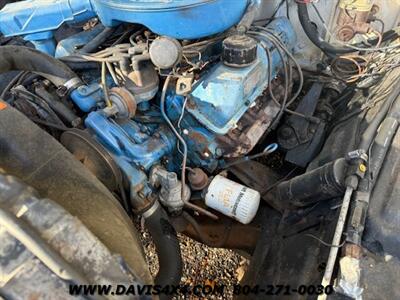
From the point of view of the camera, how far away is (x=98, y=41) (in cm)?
185

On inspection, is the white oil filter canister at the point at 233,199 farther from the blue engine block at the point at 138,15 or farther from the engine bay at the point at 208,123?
the blue engine block at the point at 138,15


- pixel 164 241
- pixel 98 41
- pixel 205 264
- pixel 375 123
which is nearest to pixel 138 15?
pixel 98 41

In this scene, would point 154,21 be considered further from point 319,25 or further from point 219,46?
point 319,25

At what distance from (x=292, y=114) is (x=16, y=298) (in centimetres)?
151

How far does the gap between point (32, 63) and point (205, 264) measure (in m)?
1.37

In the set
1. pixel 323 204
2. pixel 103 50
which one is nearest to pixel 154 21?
pixel 103 50

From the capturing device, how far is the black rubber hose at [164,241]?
154 centimetres

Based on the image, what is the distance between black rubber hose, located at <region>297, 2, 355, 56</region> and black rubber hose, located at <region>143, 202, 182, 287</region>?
133cm

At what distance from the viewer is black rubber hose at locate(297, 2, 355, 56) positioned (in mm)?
2236

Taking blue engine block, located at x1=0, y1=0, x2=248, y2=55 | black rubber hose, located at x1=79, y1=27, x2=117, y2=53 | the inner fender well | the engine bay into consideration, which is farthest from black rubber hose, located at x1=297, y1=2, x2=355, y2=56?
the inner fender well

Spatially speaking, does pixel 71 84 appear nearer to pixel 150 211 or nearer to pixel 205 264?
pixel 150 211

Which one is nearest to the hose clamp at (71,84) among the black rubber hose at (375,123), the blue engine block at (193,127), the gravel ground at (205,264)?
the blue engine block at (193,127)

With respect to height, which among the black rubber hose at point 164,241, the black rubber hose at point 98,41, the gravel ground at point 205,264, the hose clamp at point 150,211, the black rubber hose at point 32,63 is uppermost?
the black rubber hose at point 32,63

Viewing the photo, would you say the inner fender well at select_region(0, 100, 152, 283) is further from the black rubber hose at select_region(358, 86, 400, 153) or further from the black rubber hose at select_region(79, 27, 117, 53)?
the black rubber hose at select_region(358, 86, 400, 153)
